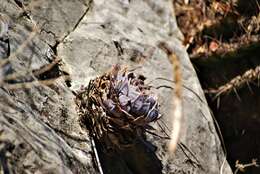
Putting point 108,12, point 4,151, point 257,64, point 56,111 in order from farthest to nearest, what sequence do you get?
1. point 257,64
2. point 108,12
3. point 56,111
4. point 4,151

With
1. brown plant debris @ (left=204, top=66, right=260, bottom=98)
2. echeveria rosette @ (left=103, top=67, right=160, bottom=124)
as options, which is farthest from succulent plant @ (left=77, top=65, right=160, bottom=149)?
brown plant debris @ (left=204, top=66, right=260, bottom=98)

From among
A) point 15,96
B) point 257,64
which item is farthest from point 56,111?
point 257,64

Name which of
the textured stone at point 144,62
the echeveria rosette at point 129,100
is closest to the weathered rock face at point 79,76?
the textured stone at point 144,62

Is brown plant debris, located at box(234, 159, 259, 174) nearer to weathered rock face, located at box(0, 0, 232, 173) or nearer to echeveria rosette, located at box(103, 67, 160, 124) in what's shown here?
weathered rock face, located at box(0, 0, 232, 173)

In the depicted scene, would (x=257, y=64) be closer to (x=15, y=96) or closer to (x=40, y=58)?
(x=40, y=58)

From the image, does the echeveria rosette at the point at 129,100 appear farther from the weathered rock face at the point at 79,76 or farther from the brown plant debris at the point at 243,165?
the brown plant debris at the point at 243,165

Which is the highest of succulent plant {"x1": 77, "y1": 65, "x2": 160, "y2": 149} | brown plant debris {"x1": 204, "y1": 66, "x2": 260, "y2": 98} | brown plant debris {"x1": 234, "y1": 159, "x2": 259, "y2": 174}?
succulent plant {"x1": 77, "y1": 65, "x2": 160, "y2": 149}
